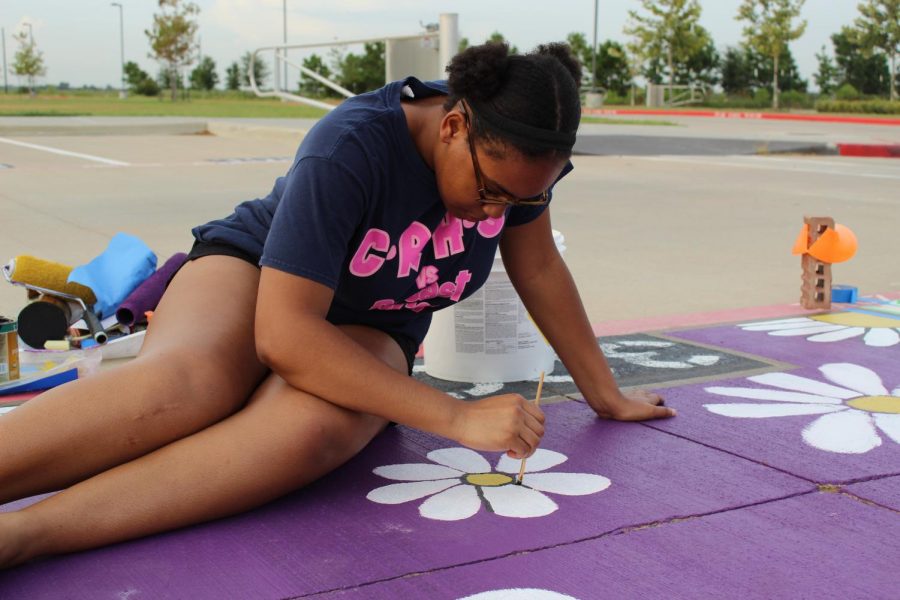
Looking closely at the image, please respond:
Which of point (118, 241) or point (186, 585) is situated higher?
point (118, 241)

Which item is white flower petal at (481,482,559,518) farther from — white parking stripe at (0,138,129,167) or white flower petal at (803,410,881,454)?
white parking stripe at (0,138,129,167)

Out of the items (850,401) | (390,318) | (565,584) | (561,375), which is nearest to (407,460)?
(390,318)

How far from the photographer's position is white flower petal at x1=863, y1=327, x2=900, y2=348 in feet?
12.3

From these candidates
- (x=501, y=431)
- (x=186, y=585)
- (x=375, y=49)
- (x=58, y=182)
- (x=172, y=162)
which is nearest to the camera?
(x=186, y=585)

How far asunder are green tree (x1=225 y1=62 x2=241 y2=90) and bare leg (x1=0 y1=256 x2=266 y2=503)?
59.5 metres

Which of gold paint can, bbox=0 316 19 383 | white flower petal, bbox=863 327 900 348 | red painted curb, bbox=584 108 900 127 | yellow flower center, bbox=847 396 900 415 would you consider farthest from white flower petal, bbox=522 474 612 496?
red painted curb, bbox=584 108 900 127

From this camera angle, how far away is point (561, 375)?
3404 mm

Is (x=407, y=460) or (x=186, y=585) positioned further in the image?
(x=407, y=460)

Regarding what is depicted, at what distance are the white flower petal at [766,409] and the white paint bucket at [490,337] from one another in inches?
23.1

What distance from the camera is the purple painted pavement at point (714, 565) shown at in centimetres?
182

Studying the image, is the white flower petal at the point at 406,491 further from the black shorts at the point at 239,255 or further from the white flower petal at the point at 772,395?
the white flower petal at the point at 772,395

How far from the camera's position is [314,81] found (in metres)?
47.8

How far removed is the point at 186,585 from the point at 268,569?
15cm

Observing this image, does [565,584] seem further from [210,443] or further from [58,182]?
[58,182]
